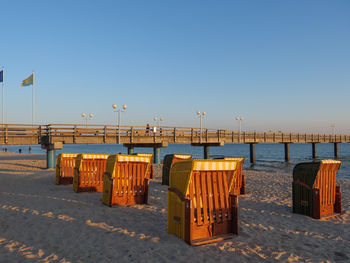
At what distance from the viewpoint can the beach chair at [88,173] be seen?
10252mm

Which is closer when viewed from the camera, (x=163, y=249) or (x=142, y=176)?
(x=163, y=249)

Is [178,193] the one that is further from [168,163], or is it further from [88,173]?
[168,163]

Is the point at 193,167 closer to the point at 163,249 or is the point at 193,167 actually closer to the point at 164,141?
the point at 163,249

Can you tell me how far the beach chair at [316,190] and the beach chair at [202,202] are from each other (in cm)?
290

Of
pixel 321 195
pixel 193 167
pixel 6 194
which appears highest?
pixel 193 167

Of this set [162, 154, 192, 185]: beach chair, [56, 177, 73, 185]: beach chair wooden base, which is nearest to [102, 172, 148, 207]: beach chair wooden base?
[162, 154, 192, 185]: beach chair

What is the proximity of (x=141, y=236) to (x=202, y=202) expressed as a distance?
143cm

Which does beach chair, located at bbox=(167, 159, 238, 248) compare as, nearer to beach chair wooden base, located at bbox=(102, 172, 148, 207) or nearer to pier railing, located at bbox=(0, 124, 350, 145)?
beach chair wooden base, located at bbox=(102, 172, 148, 207)

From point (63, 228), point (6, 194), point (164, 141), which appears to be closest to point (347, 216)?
point (63, 228)

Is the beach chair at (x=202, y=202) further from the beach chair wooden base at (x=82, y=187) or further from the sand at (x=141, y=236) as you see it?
the beach chair wooden base at (x=82, y=187)

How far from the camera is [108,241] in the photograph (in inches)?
195

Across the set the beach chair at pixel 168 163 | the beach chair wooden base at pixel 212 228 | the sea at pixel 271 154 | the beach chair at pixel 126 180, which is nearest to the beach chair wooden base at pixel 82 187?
the beach chair at pixel 126 180

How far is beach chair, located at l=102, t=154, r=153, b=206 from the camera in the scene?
7754 millimetres

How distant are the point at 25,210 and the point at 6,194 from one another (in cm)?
319
